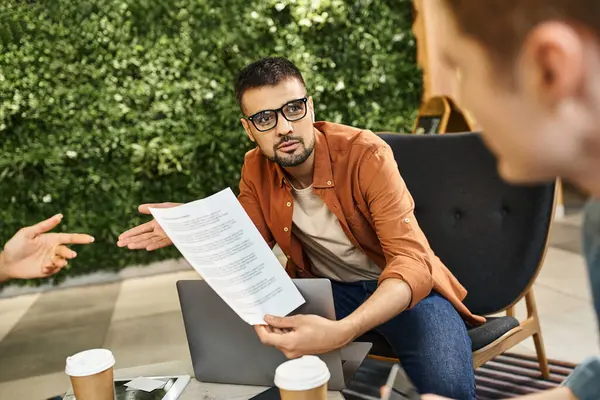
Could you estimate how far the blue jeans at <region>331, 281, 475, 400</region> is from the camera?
1.56 m

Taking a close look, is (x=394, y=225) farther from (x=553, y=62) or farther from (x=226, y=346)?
(x=553, y=62)

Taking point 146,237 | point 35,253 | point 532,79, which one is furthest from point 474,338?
point 532,79

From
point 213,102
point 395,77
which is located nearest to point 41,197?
point 213,102

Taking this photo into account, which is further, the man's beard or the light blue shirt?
the man's beard

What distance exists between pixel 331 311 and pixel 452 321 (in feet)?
1.49

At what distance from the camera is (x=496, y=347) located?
1.80 meters

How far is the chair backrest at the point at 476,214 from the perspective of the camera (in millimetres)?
2008

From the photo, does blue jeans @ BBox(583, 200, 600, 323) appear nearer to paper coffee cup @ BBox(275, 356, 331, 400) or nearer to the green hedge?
paper coffee cup @ BBox(275, 356, 331, 400)

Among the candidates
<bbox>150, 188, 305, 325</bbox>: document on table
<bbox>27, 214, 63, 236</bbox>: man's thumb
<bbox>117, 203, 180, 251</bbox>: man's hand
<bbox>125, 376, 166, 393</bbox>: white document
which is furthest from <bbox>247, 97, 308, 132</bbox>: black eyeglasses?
<bbox>125, 376, 166, 393</bbox>: white document

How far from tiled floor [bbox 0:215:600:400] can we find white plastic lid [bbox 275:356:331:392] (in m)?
1.79

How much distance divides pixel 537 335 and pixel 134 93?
319 cm

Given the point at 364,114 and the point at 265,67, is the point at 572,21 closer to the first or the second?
the point at 265,67

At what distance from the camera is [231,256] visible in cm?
125

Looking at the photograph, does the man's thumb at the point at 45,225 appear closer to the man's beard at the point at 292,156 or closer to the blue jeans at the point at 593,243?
the man's beard at the point at 292,156
